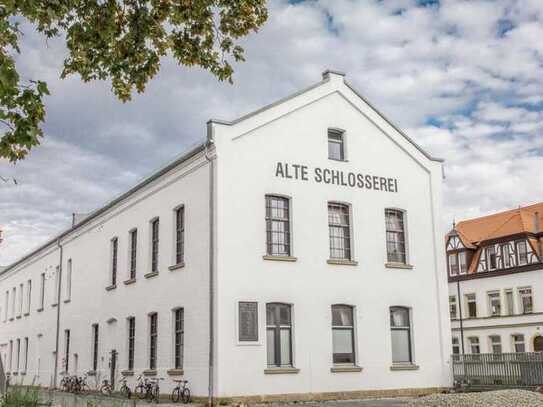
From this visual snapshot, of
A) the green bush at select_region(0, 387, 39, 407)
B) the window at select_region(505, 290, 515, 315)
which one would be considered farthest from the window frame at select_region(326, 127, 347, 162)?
the window at select_region(505, 290, 515, 315)

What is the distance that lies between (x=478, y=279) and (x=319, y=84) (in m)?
30.7

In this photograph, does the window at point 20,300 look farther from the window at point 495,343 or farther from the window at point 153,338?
the window at point 495,343

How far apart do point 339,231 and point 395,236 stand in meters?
2.64

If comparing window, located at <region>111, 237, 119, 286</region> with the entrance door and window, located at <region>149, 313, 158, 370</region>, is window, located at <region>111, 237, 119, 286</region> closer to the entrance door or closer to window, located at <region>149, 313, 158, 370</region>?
window, located at <region>149, 313, 158, 370</region>

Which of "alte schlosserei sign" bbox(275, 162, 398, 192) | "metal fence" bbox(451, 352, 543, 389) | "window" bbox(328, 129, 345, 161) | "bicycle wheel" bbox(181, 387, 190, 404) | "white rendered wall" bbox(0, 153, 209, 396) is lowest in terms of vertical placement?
"bicycle wheel" bbox(181, 387, 190, 404)

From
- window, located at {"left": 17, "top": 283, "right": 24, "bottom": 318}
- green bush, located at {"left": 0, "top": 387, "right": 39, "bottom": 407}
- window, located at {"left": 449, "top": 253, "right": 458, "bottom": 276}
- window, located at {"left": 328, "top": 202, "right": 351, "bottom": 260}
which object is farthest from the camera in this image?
window, located at {"left": 449, "top": 253, "right": 458, "bottom": 276}

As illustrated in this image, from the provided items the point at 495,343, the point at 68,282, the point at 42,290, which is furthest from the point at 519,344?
the point at 42,290

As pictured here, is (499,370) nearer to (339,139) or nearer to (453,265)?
(339,139)

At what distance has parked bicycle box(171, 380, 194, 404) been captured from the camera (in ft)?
73.5

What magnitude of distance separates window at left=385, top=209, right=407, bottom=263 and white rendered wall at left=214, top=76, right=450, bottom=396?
1.03ft

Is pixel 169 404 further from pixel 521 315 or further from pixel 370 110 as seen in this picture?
pixel 521 315

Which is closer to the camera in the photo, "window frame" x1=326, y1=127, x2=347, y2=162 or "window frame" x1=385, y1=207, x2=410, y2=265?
"window frame" x1=326, y1=127, x2=347, y2=162

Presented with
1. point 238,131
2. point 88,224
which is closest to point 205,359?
point 238,131

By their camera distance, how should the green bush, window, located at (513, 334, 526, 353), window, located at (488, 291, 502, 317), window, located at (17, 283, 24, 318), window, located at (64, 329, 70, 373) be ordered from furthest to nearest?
1. window, located at (488, 291, 502, 317)
2. window, located at (17, 283, 24, 318)
3. window, located at (513, 334, 526, 353)
4. window, located at (64, 329, 70, 373)
5. the green bush
